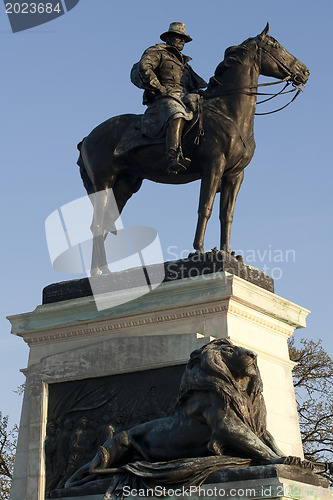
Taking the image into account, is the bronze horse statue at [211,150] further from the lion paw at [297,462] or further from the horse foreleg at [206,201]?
the lion paw at [297,462]

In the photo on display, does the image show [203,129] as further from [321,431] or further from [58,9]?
[321,431]

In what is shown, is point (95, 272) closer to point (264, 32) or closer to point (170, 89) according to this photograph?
point (170, 89)

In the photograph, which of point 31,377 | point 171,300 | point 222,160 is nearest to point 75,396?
point 31,377

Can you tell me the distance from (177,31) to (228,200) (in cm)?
238

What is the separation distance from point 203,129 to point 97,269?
83.8 inches

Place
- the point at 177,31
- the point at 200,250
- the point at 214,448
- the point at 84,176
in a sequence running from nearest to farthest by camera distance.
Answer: the point at 214,448, the point at 200,250, the point at 177,31, the point at 84,176

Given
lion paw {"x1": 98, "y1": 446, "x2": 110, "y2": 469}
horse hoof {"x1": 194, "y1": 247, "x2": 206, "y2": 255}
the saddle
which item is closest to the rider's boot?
the saddle

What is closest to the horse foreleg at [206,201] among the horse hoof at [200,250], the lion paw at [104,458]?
the horse hoof at [200,250]

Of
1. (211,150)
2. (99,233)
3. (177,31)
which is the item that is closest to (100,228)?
(99,233)

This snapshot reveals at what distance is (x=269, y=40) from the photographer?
422 inches

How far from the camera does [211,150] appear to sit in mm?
10242

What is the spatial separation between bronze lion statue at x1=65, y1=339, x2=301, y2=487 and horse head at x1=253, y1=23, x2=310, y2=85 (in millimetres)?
4076

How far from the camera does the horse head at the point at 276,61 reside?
10.7 m
